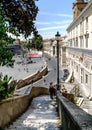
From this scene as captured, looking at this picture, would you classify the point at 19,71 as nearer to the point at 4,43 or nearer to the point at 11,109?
the point at 11,109

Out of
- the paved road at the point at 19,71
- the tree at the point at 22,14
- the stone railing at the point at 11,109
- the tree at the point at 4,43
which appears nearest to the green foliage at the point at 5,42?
the tree at the point at 4,43

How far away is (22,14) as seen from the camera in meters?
19.2

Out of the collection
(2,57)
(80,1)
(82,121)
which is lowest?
(82,121)

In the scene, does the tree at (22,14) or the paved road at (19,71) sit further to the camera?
the paved road at (19,71)

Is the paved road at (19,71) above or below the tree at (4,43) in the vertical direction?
below

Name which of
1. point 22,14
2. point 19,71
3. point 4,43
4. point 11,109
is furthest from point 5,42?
point 19,71

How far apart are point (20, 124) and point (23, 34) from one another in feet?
27.5

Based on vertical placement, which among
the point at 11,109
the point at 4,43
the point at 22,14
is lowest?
the point at 11,109

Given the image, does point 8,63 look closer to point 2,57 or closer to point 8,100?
point 2,57

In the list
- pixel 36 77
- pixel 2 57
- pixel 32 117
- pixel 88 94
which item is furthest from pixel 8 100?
pixel 36 77

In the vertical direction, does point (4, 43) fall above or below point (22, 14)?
below

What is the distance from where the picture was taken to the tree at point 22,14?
61.0 feet

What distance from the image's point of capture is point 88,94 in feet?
114

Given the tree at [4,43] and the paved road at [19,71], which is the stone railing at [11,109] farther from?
the paved road at [19,71]
